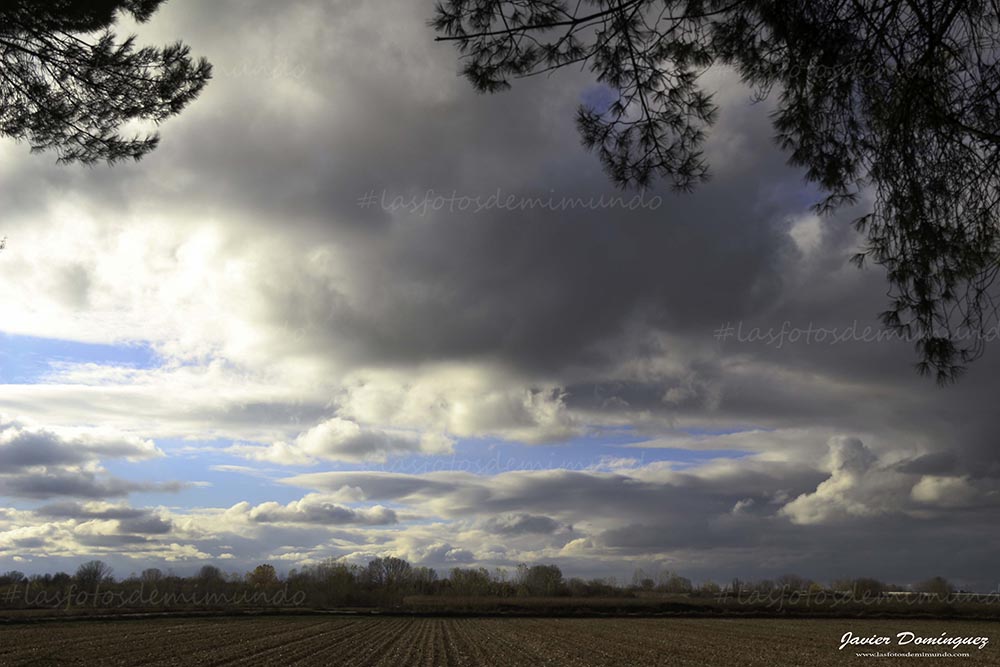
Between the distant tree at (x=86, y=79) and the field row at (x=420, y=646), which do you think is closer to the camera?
the distant tree at (x=86, y=79)

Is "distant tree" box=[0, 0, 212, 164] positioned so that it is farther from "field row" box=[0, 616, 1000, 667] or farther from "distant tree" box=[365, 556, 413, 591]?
"distant tree" box=[365, 556, 413, 591]

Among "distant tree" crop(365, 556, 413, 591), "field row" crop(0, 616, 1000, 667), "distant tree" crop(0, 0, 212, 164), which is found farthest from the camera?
"distant tree" crop(365, 556, 413, 591)

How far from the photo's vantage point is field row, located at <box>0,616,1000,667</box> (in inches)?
955

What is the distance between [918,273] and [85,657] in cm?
2791

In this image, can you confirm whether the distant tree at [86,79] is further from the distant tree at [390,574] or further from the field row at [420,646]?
the distant tree at [390,574]

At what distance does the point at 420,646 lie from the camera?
31.0 meters

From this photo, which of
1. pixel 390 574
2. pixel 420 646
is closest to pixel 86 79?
pixel 420 646

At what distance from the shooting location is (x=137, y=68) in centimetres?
926

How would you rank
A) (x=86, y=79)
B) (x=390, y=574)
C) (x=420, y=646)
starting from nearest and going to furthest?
(x=86, y=79) < (x=420, y=646) < (x=390, y=574)

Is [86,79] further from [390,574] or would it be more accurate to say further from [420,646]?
[390,574]

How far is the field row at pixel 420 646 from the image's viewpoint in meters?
24.3

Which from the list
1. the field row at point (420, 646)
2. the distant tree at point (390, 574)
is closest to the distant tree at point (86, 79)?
the field row at point (420, 646)

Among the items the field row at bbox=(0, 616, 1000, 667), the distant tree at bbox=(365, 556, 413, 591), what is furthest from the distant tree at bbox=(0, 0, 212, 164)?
the distant tree at bbox=(365, 556, 413, 591)

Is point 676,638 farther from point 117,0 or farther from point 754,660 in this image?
point 117,0
